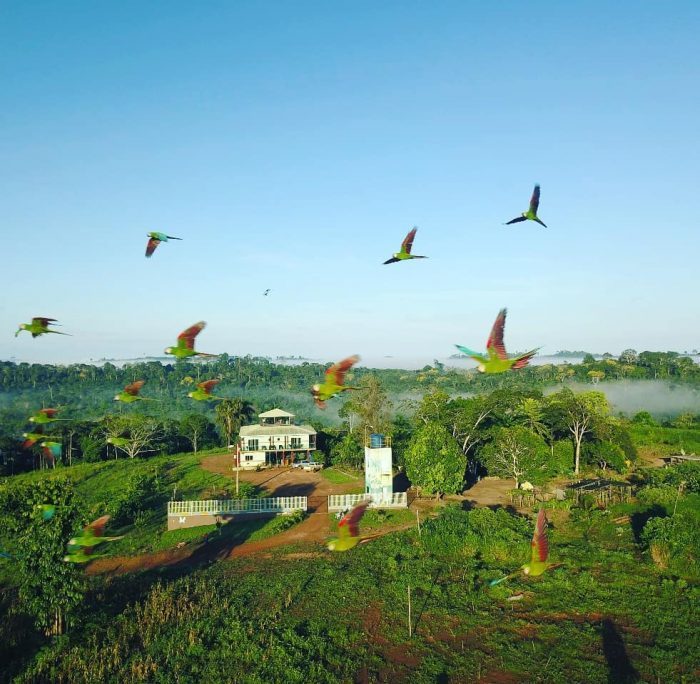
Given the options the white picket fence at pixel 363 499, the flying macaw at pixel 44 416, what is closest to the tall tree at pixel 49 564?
the flying macaw at pixel 44 416

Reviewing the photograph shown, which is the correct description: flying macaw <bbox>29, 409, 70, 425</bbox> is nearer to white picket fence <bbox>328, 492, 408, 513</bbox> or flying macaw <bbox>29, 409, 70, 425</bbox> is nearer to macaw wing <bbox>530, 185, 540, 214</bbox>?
macaw wing <bbox>530, 185, 540, 214</bbox>

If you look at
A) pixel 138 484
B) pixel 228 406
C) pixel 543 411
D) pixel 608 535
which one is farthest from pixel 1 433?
pixel 608 535

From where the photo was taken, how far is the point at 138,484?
38156mm

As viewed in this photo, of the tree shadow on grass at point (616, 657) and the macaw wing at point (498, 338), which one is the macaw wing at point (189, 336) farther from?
the tree shadow on grass at point (616, 657)

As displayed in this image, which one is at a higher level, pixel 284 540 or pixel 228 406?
pixel 228 406

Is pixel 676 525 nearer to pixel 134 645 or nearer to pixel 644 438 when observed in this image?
pixel 134 645

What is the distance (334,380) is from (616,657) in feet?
49.9

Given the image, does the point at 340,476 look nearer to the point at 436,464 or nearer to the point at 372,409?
the point at 372,409

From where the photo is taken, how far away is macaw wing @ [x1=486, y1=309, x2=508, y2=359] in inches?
330

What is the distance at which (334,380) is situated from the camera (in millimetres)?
9711

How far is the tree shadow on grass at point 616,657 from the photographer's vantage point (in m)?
16.1

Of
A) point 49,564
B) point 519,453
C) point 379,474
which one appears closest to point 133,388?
point 49,564

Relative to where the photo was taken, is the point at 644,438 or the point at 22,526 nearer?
the point at 22,526

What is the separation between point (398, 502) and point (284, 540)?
29.2 ft
